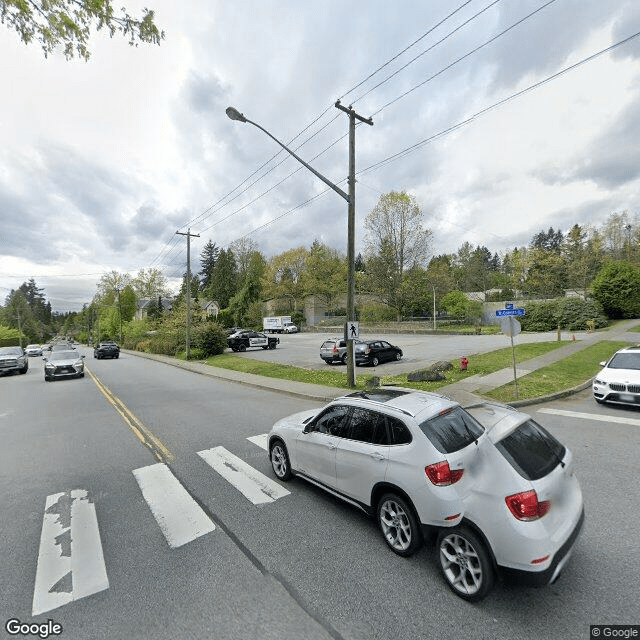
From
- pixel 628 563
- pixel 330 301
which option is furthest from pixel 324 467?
pixel 330 301

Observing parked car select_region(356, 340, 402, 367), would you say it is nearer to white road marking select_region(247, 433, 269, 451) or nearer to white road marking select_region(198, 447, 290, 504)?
white road marking select_region(247, 433, 269, 451)

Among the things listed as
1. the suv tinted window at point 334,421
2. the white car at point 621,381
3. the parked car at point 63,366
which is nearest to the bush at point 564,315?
the white car at point 621,381

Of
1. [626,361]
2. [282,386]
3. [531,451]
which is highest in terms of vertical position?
[531,451]

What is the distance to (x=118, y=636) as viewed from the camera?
271cm

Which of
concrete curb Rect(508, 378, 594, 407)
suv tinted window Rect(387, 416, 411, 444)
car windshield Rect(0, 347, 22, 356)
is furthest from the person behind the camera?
car windshield Rect(0, 347, 22, 356)

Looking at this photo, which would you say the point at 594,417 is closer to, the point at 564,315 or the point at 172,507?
the point at 172,507

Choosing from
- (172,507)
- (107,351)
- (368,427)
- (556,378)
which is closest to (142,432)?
(172,507)

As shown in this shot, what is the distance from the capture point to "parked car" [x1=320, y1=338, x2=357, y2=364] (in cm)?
1934

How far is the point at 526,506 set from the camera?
2.83 metres

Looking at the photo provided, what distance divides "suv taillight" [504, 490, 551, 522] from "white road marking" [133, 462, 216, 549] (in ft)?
10.6

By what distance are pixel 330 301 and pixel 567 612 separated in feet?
190

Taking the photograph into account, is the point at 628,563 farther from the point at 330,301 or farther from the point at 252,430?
the point at 330,301

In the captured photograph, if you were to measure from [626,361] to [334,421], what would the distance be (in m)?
9.67

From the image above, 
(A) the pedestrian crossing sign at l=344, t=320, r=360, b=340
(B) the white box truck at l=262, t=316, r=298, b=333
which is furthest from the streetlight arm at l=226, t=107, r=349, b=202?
(B) the white box truck at l=262, t=316, r=298, b=333
